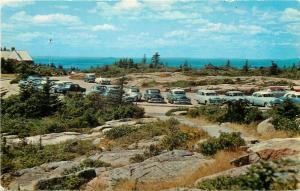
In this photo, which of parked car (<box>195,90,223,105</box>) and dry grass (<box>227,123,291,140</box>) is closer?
dry grass (<box>227,123,291,140</box>)

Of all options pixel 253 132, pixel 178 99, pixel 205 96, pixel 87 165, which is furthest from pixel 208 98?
pixel 87 165

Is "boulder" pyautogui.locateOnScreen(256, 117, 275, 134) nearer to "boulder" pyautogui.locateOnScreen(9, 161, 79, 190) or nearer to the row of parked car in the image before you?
"boulder" pyautogui.locateOnScreen(9, 161, 79, 190)

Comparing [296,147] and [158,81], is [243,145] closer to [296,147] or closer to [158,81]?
[296,147]

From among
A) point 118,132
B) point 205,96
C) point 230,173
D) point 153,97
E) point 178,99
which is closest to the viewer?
point 230,173

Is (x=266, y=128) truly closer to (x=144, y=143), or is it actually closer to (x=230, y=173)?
(x=144, y=143)

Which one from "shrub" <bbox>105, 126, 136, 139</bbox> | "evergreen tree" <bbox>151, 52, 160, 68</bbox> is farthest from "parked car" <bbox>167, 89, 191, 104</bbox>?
"evergreen tree" <bbox>151, 52, 160, 68</bbox>

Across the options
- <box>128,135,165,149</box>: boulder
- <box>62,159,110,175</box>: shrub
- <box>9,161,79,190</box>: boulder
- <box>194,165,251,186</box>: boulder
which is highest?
<box>194,165,251,186</box>: boulder

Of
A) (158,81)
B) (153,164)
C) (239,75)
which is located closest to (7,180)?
(153,164)
